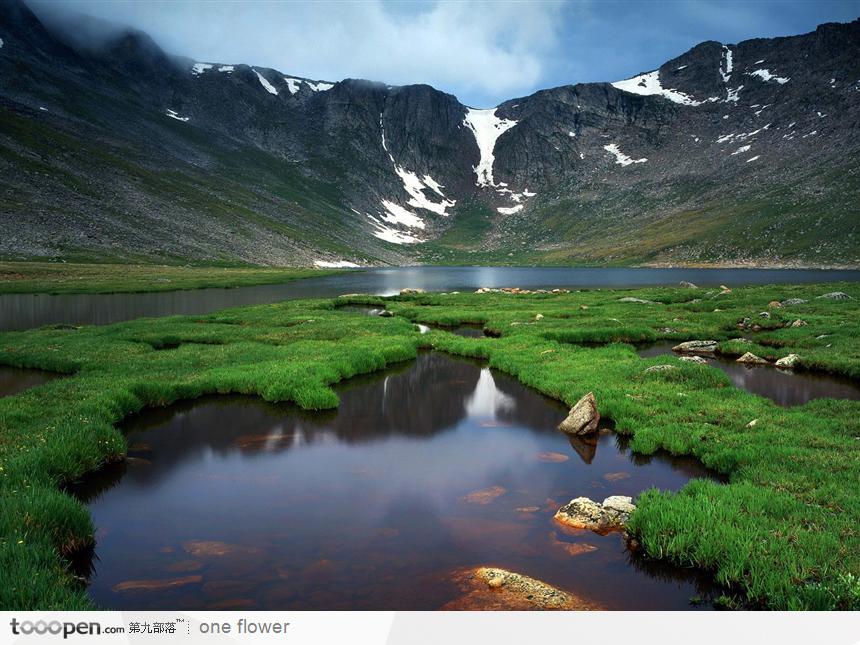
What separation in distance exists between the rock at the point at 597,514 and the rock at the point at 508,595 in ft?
9.32

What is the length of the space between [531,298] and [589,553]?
6346 cm

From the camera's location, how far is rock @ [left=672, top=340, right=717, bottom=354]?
35375 millimetres

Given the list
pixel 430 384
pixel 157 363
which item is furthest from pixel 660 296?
pixel 157 363

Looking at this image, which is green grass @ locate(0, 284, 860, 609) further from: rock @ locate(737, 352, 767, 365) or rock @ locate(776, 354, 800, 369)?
rock @ locate(737, 352, 767, 365)

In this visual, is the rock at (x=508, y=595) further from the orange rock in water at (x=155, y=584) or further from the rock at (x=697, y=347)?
the rock at (x=697, y=347)

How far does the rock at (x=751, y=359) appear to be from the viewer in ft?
103

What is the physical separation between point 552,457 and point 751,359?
21.6m

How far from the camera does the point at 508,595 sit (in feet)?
31.3

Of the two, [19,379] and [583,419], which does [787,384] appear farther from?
[19,379]

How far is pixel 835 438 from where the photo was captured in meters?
15.9
